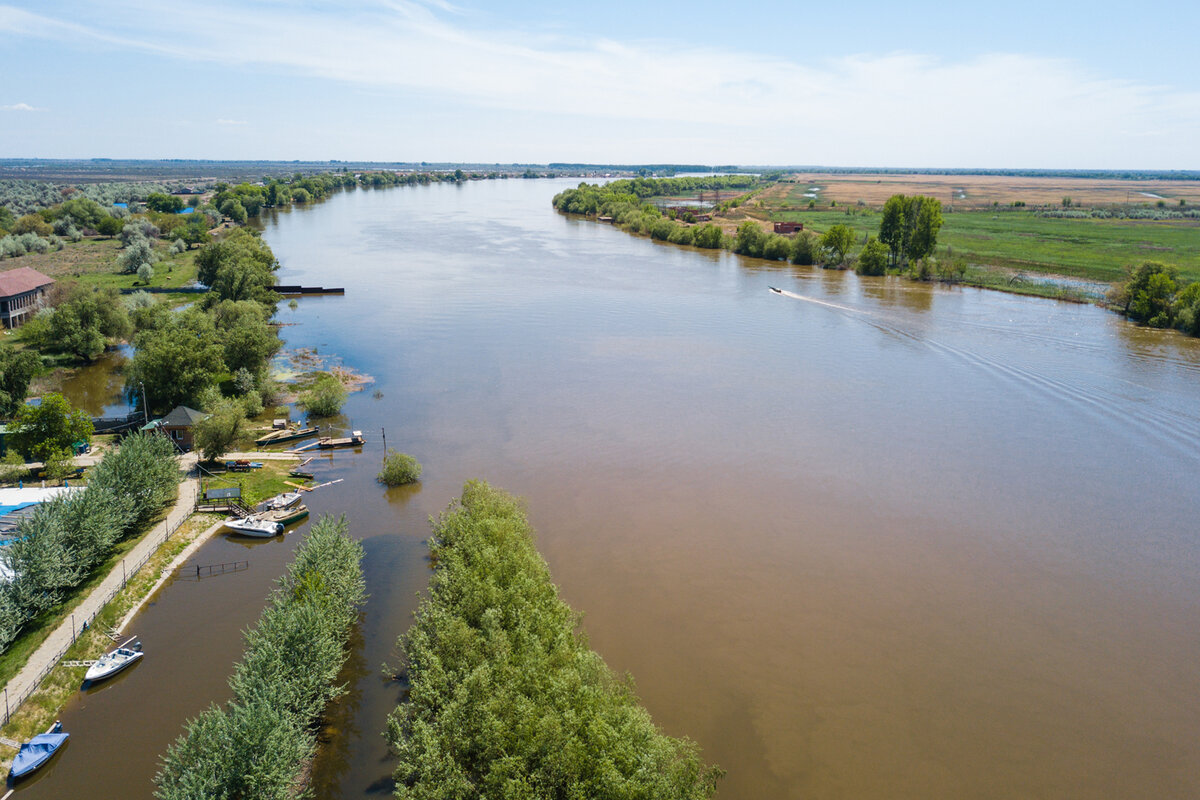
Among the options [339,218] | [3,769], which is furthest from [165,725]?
[339,218]

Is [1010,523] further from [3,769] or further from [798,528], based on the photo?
[3,769]

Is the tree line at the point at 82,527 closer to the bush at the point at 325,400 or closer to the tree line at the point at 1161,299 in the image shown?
the bush at the point at 325,400

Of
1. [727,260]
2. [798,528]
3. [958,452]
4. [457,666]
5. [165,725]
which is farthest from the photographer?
[727,260]

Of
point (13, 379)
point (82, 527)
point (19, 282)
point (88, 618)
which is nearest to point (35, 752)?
point (88, 618)

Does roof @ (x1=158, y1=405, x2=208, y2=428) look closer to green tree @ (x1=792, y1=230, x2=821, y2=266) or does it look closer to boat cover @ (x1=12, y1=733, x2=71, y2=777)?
boat cover @ (x1=12, y1=733, x2=71, y2=777)

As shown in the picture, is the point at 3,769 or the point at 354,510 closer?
the point at 3,769

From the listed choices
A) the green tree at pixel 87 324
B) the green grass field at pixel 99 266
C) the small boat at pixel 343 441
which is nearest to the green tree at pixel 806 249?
the small boat at pixel 343 441
